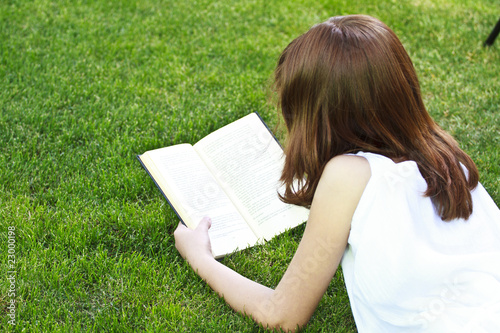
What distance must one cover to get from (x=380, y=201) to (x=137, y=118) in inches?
71.5

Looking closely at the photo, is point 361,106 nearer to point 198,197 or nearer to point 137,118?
point 198,197

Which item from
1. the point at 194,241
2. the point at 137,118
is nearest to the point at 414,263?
the point at 194,241

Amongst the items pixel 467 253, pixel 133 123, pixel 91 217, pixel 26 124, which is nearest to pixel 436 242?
pixel 467 253

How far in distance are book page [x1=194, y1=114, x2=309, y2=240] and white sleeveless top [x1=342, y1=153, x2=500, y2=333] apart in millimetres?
743

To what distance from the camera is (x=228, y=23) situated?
3.94 metres

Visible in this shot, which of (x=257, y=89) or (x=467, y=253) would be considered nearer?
(x=467, y=253)

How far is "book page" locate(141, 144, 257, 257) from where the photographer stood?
216 centimetres

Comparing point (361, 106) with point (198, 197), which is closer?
point (361, 106)

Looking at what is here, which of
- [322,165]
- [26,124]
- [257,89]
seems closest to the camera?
[322,165]

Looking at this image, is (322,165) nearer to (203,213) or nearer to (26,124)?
(203,213)

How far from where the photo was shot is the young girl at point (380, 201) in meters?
1.47

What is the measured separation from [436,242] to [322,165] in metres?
0.40

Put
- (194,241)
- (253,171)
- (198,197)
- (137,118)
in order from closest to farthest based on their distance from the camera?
(194,241), (198,197), (253,171), (137,118)

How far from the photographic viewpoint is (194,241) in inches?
80.7
